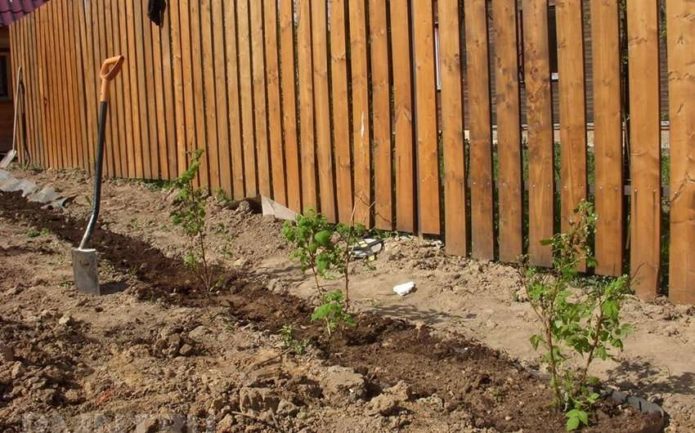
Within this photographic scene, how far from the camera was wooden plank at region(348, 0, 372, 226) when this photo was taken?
6699 millimetres

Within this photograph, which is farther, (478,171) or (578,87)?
(478,171)

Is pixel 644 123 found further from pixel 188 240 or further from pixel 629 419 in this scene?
pixel 188 240

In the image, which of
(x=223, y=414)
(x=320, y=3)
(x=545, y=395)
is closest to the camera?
(x=223, y=414)

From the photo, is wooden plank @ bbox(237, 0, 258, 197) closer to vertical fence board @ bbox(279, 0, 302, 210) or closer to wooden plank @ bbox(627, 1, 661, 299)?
vertical fence board @ bbox(279, 0, 302, 210)

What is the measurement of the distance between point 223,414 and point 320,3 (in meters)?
3.96

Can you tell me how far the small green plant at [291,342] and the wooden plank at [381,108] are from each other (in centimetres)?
199

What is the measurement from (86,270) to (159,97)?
3736 mm

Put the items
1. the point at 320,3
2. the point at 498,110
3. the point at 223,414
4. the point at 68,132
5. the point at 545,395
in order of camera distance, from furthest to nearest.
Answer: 1. the point at 68,132
2. the point at 320,3
3. the point at 498,110
4. the point at 545,395
5. the point at 223,414

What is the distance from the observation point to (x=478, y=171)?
6008mm

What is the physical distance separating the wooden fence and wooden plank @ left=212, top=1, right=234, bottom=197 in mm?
16

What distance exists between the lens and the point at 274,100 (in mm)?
7648

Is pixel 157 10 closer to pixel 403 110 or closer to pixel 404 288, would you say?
pixel 403 110

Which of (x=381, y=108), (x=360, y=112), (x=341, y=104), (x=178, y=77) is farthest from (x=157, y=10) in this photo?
(x=381, y=108)

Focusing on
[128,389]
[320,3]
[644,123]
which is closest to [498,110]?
[644,123]
